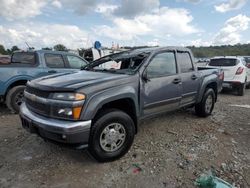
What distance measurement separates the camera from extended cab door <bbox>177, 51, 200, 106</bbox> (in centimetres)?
506

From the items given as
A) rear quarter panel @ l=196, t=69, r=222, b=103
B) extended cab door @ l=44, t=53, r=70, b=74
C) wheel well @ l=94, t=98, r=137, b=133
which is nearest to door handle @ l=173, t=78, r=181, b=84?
rear quarter panel @ l=196, t=69, r=222, b=103

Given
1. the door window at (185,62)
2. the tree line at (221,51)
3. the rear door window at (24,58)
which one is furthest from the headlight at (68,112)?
the tree line at (221,51)

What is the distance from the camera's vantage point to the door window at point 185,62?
5109mm

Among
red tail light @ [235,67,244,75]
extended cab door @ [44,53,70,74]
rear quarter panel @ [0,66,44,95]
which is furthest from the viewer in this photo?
red tail light @ [235,67,244,75]

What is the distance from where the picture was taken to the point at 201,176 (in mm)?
3389

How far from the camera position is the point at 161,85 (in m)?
4.42

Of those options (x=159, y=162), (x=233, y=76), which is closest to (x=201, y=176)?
(x=159, y=162)

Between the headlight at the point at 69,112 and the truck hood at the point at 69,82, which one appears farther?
the truck hood at the point at 69,82

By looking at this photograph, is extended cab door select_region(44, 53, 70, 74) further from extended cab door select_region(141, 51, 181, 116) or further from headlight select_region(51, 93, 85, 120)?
headlight select_region(51, 93, 85, 120)

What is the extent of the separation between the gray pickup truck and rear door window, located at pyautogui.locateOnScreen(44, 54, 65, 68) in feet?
8.35

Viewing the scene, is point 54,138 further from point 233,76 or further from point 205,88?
point 233,76

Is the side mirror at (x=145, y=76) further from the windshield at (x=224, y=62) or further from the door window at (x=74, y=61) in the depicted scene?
the windshield at (x=224, y=62)

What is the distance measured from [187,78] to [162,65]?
31.9 inches

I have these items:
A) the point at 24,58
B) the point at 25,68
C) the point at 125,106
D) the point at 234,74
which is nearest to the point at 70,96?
the point at 125,106
